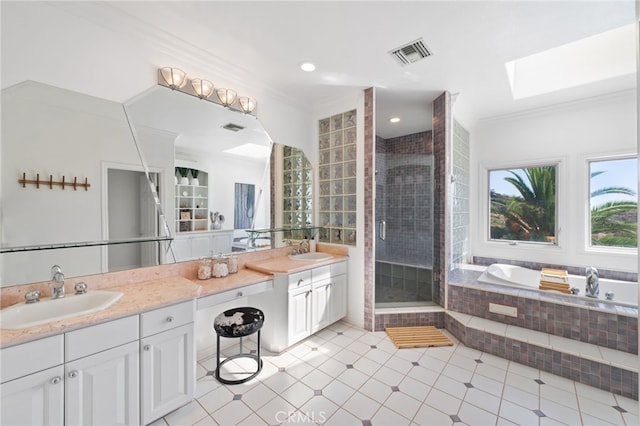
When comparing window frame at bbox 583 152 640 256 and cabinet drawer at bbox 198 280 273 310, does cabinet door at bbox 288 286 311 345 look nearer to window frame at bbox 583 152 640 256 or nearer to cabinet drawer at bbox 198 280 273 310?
cabinet drawer at bbox 198 280 273 310

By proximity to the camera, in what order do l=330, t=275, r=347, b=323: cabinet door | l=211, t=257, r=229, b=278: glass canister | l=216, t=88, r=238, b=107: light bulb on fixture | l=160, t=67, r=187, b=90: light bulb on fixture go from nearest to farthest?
l=160, t=67, r=187, b=90: light bulb on fixture, l=211, t=257, r=229, b=278: glass canister, l=216, t=88, r=238, b=107: light bulb on fixture, l=330, t=275, r=347, b=323: cabinet door

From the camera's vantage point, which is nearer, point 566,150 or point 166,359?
point 166,359

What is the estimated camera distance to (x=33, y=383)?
1.12 meters

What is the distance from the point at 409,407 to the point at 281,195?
7.51ft

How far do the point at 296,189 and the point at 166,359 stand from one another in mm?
2130

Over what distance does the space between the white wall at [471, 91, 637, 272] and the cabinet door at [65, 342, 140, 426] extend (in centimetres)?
433

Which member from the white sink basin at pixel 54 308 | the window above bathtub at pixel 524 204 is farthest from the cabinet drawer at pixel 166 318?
the window above bathtub at pixel 524 204

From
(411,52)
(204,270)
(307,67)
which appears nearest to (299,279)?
(204,270)

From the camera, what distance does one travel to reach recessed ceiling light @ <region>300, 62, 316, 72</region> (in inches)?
89.8

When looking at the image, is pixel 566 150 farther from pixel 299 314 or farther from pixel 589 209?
pixel 299 314

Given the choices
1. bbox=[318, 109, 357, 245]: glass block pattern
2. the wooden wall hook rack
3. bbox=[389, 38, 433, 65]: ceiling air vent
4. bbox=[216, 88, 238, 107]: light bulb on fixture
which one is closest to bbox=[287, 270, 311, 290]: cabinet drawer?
bbox=[318, 109, 357, 245]: glass block pattern

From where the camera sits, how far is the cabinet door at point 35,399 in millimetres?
1067

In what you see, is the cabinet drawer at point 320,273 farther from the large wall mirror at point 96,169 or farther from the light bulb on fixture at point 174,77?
the light bulb on fixture at point 174,77

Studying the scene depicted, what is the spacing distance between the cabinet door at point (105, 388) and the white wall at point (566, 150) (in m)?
4.33
